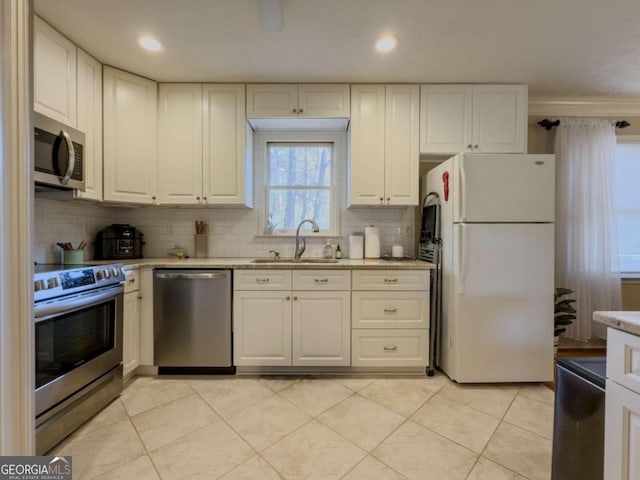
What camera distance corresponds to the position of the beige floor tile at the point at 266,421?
1623mm

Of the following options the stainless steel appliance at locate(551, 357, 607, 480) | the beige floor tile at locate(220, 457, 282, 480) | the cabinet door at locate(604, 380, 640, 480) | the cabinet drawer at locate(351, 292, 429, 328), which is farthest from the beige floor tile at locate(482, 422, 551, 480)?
the beige floor tile at locate(220, 457, 282, 480)

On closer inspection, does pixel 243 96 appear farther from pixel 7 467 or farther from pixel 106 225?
pixel 7 467

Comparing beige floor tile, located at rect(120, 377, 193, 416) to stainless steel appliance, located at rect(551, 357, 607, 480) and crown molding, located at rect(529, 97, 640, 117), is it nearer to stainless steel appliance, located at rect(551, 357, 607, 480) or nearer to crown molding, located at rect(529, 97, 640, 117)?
stainless steel appliance, located at rect(551, 357, 607, 480)

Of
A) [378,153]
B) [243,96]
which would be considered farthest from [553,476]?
[243,96]

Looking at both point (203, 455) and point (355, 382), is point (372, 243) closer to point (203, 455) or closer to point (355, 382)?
point (355, 382)

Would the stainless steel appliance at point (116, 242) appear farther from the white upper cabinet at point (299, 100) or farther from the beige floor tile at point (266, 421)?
the beige floor tile at point (266, 421)

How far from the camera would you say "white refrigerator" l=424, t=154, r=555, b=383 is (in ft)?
6.86

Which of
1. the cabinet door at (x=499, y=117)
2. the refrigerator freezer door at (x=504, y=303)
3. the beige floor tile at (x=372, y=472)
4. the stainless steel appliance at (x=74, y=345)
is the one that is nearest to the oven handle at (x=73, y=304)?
the stainless steel appliance at (x=74, y=345)

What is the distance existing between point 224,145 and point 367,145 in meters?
1.28

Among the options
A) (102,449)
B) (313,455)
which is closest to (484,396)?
(313,455)

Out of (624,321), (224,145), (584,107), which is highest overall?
(584,107)

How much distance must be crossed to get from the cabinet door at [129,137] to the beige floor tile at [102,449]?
1.64 m

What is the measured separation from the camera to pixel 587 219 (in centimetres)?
279

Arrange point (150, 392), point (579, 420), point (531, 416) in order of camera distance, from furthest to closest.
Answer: point (150, 392)
point (531, 416)
point (579, 420)
